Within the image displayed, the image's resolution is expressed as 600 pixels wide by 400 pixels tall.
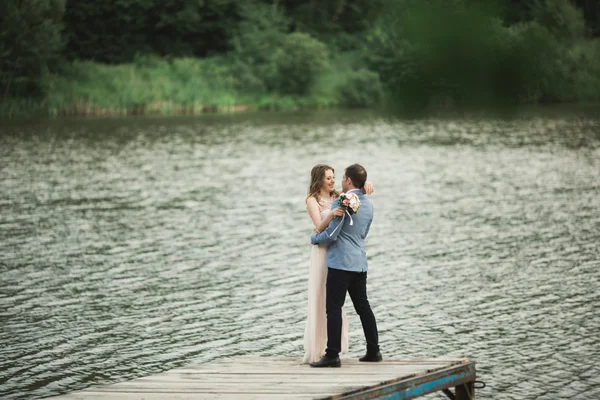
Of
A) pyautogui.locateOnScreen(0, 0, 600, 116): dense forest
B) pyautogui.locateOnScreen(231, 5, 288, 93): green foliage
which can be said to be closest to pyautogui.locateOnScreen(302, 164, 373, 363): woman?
pyautogui.locateOnScreen(0, 0, 600, 116): dense forest

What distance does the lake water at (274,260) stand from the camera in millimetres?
12797

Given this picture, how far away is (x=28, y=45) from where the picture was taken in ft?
202

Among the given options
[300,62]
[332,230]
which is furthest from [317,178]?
[300,62]

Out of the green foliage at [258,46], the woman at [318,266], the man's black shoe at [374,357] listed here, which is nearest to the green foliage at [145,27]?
the green foliage at [258,46]

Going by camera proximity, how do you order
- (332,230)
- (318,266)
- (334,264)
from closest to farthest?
(332,230) < (334,264) < (318,266)

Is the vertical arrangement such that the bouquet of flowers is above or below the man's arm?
above

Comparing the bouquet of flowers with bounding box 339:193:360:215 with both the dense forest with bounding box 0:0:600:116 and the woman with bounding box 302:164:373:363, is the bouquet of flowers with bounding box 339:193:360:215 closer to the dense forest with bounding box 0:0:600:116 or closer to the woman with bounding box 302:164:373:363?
the woman with bounding box 302:164:373:363

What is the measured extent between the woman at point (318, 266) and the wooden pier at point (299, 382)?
22 cm

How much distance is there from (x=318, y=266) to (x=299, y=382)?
3.79 ft

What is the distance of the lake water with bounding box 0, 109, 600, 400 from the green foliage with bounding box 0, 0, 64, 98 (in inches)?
728

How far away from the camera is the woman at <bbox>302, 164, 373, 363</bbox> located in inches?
347

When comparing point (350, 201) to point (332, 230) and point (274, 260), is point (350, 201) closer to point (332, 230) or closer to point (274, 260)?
point (332, 230)

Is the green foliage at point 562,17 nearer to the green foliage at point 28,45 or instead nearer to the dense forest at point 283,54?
the dense forest at point 283,54

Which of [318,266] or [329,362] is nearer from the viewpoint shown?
[329,362]
